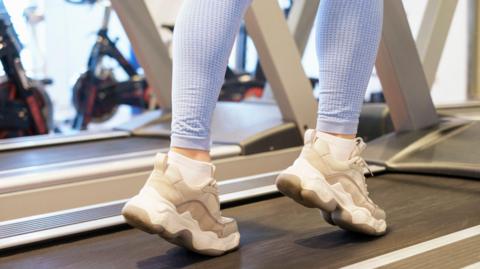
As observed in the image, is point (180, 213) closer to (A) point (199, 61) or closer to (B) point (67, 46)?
(A) point (199, 61)

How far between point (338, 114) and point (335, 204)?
6.4 inches

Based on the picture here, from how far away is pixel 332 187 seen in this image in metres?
1.04

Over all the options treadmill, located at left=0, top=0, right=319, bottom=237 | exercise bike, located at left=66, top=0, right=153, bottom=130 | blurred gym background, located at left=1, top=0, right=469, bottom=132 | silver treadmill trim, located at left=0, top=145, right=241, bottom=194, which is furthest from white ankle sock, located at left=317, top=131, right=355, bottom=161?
blurred gym background, located at left=1, top=0, right=469, bottom=132

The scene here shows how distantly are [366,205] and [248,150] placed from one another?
1035 mm

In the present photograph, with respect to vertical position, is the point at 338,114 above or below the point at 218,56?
below

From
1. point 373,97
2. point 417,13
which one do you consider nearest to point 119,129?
point 373,97

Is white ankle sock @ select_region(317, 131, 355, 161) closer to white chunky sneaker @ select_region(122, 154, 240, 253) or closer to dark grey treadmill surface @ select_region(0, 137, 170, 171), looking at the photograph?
white chunky sneaker @ select_region(122, 154, 240, 253)

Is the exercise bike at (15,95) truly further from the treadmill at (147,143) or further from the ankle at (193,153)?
the ankle at (193,153)

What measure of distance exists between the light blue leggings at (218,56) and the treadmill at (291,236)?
0.81 ft

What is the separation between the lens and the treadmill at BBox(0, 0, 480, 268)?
39.5 inches

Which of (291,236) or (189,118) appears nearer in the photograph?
(189,118)

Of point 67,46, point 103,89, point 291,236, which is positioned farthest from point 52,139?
point 67,46

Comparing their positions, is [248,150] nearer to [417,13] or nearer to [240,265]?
[240,265]

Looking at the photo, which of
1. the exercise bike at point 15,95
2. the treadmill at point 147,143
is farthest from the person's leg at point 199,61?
the exercise bike at point 15,95
